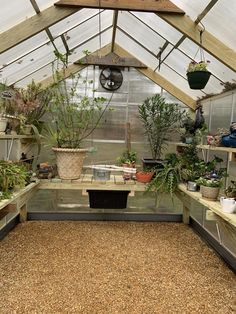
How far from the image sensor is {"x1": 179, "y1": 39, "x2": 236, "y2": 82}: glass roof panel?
132 inches

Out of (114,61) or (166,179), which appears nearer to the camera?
(166,179)

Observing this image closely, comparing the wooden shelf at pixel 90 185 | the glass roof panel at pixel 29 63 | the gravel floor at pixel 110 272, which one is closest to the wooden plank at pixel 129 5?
the glass roof panel at pixel 29 63

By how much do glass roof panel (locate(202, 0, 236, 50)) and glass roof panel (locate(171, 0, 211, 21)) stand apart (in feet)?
0.28

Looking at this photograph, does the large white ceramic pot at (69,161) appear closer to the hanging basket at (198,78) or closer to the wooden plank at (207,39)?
the hanging basket at (198,78)

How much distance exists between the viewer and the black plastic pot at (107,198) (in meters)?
4.06

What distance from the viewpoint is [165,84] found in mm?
5098

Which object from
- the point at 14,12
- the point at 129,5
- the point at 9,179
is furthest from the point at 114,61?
the point at 9,179

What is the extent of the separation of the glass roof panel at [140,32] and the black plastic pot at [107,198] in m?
2.08

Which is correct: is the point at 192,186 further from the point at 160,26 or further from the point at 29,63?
the point at 29,63

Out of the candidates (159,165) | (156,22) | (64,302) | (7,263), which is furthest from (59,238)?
(156,22)

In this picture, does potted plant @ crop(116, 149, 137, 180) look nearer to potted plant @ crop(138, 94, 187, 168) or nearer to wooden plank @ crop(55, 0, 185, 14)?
potted plant @ crop(138, 94, 187, 168)

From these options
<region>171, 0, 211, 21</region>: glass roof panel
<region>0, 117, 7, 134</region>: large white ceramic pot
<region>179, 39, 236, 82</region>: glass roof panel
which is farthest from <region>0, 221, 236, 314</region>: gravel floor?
<region>171, 0, 211, 21</region>: glass roof panel

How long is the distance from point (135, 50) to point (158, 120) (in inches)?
47.9

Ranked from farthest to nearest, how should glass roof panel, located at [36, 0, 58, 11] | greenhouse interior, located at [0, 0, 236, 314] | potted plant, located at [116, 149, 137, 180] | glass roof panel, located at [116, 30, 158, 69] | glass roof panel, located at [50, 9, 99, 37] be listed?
glass roof panel, located at [116, 30, 158, 69] < potted plant, located at [116, 149, 137, 180] < glass roof panel, located at [50, 9, 99, 37] < glass roof panel, located at [36, 0, 58, 11] < greenhouse interior, located at [0, 0, 236, 314]
